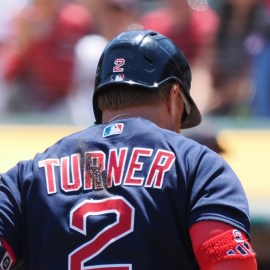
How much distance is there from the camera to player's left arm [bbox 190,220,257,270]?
2146 mm

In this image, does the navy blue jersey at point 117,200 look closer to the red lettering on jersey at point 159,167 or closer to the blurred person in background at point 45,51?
the red lettering on jersey at point 159,167

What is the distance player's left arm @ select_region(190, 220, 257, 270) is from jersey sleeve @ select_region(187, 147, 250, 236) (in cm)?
2

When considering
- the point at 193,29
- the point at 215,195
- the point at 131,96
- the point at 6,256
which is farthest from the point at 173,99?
the point at 193,29

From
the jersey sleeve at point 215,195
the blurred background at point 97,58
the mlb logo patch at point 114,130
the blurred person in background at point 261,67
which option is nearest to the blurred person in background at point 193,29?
the blurred background at point 97,58

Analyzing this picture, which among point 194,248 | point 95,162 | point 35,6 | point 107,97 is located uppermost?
point 35,6

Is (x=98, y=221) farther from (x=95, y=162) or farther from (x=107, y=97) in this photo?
(x=107, y=97)

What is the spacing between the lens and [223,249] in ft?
7.05

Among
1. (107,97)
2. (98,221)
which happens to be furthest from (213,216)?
(107,97)

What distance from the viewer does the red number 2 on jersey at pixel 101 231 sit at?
2.24 metres

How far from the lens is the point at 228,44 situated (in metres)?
5.65

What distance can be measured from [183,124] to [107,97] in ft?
1.11

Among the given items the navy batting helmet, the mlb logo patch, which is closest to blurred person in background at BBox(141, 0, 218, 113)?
the navy batting helmet

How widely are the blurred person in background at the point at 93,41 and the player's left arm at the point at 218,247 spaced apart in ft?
11.1

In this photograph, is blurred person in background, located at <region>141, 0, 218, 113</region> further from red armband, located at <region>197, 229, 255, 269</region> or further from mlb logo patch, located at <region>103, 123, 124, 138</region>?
red armband, located at <region>197, 229, 255, 269</region>
